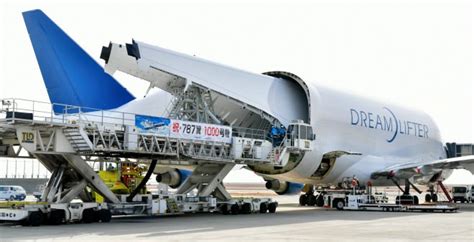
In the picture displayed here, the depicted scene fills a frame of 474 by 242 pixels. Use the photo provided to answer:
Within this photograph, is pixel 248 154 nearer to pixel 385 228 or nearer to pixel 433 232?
pixel 385 228

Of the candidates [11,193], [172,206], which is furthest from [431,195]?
[11,193]

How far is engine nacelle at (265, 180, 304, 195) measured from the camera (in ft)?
140

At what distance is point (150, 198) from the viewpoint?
90.4 ft

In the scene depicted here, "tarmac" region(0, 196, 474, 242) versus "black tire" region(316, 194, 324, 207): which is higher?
"black tire" region(316, 194, 324, 207)

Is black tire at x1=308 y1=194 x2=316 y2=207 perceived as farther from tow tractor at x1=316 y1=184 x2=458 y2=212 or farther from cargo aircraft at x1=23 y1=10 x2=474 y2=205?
tow tractor at x1=316 y1=184 x2=458 y2=212

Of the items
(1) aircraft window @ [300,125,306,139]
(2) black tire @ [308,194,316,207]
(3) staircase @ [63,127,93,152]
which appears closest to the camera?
(3) staircase @ [63,127,93,152]

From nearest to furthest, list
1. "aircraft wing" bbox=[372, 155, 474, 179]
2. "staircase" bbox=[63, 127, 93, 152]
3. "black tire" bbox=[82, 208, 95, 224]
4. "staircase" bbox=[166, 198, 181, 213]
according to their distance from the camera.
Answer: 1. "black tire" bbox=[82, 208, 95, 224]
2. "staircase" bbox=[63, 127, 93, 152]
3. "staircase" bbox=[166, 198, 181, 213]
4. "aircraft wing" bbox=[372, 155, 474, 179]

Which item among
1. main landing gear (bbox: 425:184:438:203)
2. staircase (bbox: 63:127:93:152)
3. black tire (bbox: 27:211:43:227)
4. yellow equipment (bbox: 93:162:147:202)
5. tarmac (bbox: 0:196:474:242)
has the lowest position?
tarmac (bbox: 0:196:474:242)

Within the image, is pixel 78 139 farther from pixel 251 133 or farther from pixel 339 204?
pixel 339 204

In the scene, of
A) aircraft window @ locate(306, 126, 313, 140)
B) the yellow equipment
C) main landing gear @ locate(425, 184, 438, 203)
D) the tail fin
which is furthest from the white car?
main landing gear @ locate(425, 184, 438, 203)

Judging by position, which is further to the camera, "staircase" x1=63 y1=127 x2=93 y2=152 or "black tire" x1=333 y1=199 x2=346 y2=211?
"black tire" x1=333 y1=199 x2=346 y2=211

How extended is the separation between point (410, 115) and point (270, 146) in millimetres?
17913

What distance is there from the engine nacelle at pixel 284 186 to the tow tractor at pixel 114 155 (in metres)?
9.36

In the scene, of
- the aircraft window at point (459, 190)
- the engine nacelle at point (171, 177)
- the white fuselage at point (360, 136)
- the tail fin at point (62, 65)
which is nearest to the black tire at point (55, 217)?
the tail fin at point (62, 65)
